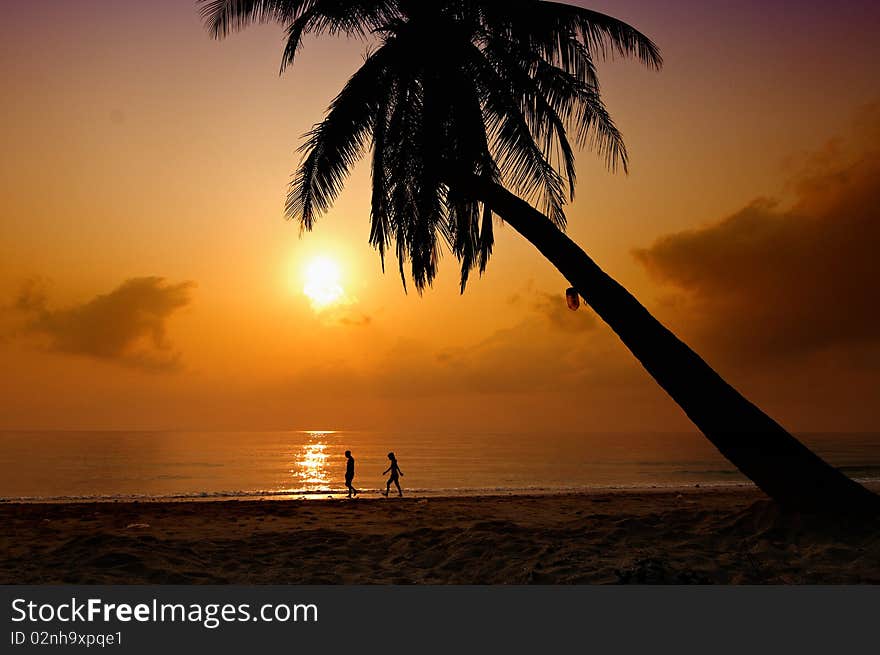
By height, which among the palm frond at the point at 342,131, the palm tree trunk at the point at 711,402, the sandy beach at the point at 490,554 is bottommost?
the sandy beach at the point at 490,554

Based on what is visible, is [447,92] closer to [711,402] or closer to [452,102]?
[452,102]

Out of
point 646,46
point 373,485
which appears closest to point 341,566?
point 646,46

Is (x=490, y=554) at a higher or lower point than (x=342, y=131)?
lower

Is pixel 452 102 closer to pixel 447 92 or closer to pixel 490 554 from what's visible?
pixel 447 92

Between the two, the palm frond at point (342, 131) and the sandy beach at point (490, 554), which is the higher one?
the palm frond at point (342, 131)

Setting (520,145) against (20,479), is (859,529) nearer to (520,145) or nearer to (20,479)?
(520,145)

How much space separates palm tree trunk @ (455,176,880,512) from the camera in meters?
8.77

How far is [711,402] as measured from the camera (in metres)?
9.22

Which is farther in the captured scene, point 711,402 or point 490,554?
point 711,402

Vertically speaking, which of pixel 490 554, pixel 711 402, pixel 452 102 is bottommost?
pixel 490 554

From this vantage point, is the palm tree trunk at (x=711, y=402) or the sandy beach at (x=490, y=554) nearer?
the sandy beach at (x=490, y=554)

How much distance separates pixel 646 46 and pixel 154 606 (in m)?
12.2

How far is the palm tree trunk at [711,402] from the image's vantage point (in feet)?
28.8

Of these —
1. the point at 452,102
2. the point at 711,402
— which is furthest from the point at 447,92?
the point at 711,402
